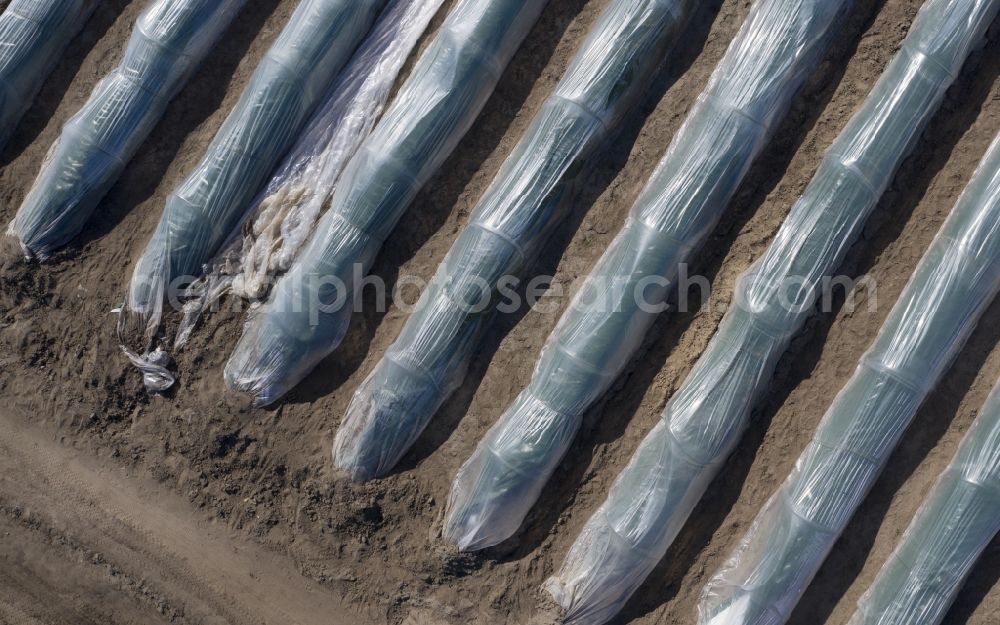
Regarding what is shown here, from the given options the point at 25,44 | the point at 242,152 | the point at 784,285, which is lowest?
the point at 25,44

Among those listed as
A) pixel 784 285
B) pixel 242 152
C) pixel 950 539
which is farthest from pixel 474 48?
pixel 950 539

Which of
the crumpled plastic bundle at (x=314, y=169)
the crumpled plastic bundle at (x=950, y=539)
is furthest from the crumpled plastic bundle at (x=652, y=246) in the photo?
the crumpled plastic bundle at (x=950, y=539)

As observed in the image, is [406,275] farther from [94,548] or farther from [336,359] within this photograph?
[94,548]

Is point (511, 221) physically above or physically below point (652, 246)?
below

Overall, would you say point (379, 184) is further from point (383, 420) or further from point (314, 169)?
point (383, 420)

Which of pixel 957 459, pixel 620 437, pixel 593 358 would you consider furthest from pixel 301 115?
pixel 957 459

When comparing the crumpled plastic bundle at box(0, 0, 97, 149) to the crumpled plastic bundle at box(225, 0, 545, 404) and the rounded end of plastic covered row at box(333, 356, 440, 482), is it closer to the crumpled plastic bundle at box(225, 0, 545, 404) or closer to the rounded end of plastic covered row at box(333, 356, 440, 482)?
the crumpled plastic bundle at box(225, 0, 545, 404)

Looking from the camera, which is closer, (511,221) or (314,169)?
(511,221)

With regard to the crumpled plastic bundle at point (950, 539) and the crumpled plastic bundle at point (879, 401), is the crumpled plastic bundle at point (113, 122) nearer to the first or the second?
the crumpled plastic bundle at point (879, 401)

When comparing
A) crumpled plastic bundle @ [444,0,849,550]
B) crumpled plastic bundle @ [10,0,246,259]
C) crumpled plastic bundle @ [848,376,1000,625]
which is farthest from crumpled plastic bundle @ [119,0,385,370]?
crumpled plastic bundle @ [848,376,1000,625]
